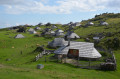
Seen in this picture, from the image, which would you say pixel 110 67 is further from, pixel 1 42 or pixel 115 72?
pixel 1 42

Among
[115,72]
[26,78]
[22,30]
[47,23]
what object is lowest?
[115,72]

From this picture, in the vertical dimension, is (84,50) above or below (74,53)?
above

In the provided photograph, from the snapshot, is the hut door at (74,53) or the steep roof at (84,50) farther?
the hut door at (74,53)

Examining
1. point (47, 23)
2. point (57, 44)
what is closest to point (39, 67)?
point (57, 44)

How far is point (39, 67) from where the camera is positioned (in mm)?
24781

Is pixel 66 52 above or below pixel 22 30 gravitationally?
below

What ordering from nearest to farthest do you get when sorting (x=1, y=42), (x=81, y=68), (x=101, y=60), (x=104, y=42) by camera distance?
(x=81, y=68) → (x=101, y=60) → (x=104, y=42) → (x=1, y=42)

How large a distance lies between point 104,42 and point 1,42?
44.3 m

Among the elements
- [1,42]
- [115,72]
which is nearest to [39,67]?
[115,72]

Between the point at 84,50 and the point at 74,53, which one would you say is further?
the point at 74,53

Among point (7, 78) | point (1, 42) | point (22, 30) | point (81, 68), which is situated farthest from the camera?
point (22, 30)

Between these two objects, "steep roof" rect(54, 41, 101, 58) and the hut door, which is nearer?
"steep roof" rect(54, 41, 101, 58)

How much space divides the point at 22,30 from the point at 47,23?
5022cm

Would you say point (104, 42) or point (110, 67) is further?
point (104, 42)
